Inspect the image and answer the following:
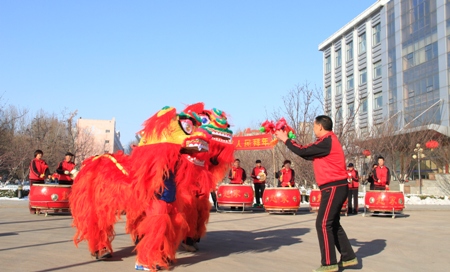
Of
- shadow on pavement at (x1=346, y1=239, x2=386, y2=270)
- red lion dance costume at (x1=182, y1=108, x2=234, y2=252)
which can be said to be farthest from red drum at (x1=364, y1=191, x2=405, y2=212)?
red lion dance costume at (x1=182, y1=108, x2=234, y2=252)

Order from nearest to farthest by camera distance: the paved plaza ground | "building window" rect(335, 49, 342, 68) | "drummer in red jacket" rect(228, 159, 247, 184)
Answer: the paved plaza ground
"drummer in red jacket" rect(228, 159, 247, 184)
"building window" rect(335, 49, 342, 68)

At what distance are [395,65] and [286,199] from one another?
93.7ft

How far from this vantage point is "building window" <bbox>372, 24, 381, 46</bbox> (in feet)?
137

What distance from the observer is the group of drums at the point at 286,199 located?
46.1ft

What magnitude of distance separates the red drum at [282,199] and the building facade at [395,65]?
12.8 m

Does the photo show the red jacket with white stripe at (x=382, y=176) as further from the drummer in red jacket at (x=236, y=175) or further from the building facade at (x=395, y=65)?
the building facade at (x=395, y=65)

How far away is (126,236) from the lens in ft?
28.7

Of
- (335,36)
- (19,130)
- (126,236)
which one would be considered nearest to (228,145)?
(126,236)

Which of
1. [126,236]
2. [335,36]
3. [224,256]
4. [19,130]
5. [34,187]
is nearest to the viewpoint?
[224,256]

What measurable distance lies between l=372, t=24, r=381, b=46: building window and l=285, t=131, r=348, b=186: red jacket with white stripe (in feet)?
126

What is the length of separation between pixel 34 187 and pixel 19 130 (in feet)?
99.5

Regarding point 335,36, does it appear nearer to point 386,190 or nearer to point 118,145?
point 386,190

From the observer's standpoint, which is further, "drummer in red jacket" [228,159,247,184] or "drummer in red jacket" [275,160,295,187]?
"drummer in red jacket" [228,159,247,184]

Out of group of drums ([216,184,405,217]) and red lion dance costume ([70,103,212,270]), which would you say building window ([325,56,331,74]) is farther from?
red lion dance costume ([70,103,212,270])
